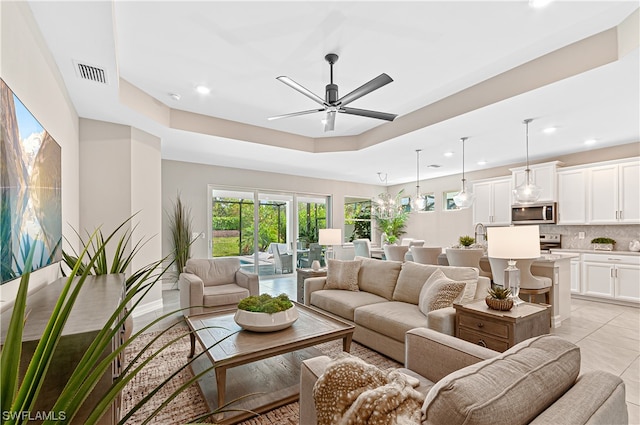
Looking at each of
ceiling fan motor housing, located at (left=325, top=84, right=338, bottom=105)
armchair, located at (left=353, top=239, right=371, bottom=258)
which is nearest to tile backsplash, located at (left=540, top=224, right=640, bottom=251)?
armchair, located at (left=353, top=239, right=371, bottom=258)

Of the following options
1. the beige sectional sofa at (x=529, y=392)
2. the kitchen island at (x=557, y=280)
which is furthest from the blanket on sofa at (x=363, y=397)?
the kitchen island at (x=557, y=280)

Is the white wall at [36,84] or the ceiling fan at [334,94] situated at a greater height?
the ceiling fan at [334,94]

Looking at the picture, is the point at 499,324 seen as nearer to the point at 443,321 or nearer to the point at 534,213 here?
the point at 443,321

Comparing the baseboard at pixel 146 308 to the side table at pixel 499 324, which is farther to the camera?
the baseboard at pixel 146 308

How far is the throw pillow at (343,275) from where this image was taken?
12.5 feet

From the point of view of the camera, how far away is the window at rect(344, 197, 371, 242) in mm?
8625

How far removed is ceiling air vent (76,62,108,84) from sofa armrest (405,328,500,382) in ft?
10.8

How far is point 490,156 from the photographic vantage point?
19.1 feet

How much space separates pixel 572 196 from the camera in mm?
5543

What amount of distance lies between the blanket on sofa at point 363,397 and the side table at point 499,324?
4.54 ft

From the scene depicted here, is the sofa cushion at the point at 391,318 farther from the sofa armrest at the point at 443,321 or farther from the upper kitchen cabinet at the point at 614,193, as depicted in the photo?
the upper kitchen cabinet at the point at 614,193

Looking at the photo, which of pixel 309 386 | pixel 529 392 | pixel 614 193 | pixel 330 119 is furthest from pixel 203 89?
pixel 614 193

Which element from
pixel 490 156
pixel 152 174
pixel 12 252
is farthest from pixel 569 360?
pixel 490 156

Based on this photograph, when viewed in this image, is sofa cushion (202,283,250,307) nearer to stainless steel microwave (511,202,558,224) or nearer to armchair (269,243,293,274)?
armchair (269,243,293,274)
